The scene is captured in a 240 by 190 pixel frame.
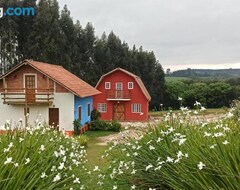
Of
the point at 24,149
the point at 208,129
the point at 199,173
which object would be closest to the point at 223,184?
the point at 199,173

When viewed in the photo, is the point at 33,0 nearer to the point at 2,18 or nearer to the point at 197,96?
the point at 2,18

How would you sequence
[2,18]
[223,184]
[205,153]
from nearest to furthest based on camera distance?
[223,184] → [205,153] → [2,18]

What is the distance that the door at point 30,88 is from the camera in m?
21.3

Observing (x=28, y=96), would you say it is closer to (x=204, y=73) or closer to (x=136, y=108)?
(x=136, y=108)

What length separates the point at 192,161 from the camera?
4.11 meters

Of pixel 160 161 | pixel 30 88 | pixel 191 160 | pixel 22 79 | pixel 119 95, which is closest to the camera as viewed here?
pixel 191 160

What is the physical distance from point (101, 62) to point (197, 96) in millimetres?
13305

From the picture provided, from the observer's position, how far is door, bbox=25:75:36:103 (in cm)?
2133

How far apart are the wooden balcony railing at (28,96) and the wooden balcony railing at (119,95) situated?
1262cm

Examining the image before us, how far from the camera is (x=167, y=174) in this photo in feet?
14.5

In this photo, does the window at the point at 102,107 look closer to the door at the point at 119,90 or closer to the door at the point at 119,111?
the door at the point at 119,111

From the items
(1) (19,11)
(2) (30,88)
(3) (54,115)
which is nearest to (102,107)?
(3) (54,115)

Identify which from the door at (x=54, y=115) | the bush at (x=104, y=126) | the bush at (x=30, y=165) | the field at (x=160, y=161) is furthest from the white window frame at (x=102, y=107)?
the bush at (x=30, y=165)

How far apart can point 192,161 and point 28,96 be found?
18.6 meters
